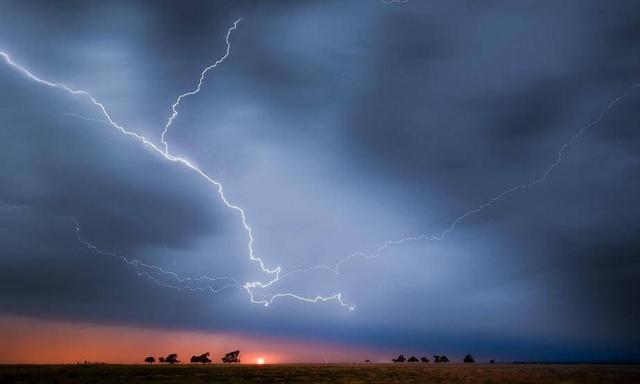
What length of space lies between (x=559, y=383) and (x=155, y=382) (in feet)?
90.4

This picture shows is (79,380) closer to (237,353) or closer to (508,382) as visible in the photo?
(508,382)

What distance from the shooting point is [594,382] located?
33.2 meters

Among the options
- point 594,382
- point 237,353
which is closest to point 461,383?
point 594,382

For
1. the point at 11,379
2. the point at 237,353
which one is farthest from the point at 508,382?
the point at 237,353

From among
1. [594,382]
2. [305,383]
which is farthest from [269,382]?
[594,382]

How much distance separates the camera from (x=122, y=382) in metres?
31.4

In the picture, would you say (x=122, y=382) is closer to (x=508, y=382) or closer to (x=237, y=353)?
(x=508, y=382)

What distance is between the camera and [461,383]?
32.9m

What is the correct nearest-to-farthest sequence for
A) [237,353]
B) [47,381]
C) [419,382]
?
[47,381] → [419,382] → [237,353]

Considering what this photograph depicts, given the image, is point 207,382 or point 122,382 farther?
point 207,382

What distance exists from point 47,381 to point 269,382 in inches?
570

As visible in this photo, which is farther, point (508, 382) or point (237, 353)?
point (237, 353)

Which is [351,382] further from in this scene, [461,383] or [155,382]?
[155,382]

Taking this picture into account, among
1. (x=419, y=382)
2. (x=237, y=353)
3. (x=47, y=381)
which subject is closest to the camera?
(x=47, y=381)
